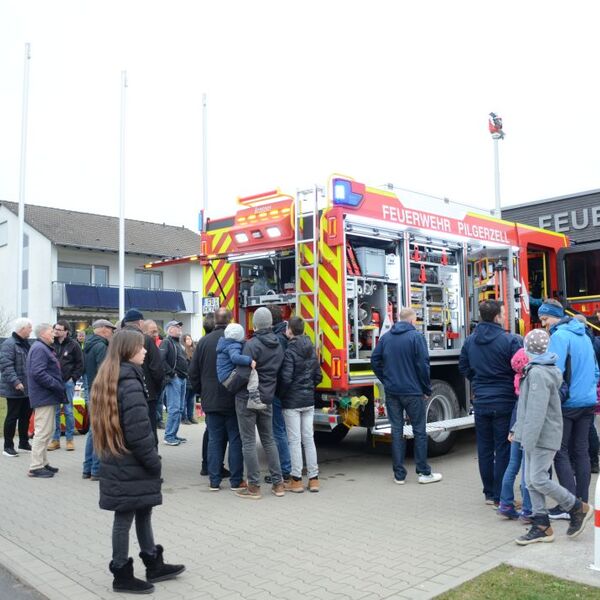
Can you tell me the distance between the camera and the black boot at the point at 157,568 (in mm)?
4461

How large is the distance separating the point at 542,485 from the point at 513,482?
0.72 metres

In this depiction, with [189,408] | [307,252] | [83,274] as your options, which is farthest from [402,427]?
[83,274]

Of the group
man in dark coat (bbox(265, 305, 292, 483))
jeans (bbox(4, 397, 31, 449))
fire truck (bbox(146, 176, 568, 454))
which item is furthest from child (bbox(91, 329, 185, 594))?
jeans (bbox(4, 397, 31, 449))

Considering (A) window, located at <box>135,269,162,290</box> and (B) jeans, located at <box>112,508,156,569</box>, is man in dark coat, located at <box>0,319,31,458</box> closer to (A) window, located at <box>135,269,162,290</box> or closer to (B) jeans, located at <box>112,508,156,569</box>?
(B) jeans, located at <box>112,508,156,569</box>

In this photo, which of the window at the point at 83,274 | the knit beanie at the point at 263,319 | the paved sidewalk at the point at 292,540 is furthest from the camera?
the window at the point at 83,274

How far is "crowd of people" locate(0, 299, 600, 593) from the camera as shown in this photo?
13.9 ft

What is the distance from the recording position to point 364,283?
7.87 meters

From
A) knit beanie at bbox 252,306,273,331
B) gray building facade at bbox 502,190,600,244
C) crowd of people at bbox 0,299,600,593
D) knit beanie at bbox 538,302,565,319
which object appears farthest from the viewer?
gray building facade at bbox 502,190,600,244

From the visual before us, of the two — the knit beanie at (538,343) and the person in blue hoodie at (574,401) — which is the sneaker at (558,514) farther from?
the knit beanie at (538,343)

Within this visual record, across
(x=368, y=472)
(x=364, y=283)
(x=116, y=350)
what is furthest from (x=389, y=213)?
(x=116, y=350)

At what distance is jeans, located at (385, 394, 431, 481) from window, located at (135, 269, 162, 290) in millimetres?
31133

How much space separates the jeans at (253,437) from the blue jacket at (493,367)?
7.06 ft

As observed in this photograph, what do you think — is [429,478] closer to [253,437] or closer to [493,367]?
[493,367]

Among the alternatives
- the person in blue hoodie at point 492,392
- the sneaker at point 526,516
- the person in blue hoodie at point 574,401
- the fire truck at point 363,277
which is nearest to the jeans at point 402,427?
the fire truck at point 363,277
